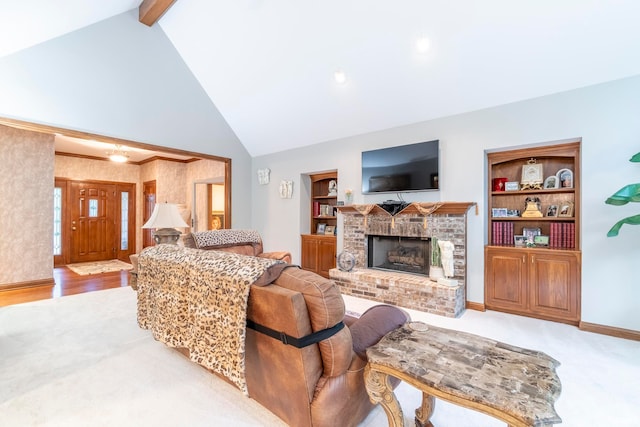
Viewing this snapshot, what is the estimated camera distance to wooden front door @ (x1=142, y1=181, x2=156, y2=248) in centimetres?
741

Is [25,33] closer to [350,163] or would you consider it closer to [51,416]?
[51,416]

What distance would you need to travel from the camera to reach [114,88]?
414 cm

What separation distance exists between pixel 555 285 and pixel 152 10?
6276 millimetres

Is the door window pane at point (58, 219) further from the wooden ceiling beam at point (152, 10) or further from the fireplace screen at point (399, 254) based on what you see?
the fireplace screen at point (399, 254)

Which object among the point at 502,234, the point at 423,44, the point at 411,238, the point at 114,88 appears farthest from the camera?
the point at 411,238

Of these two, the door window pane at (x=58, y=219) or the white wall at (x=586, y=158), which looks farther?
the door window pane at (x=58, y=219)

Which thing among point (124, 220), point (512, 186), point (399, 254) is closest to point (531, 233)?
point (512, 186)

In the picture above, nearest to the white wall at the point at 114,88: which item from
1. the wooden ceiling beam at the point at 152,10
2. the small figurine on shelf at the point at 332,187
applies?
the wooden ceiling beam at the point at 152,10

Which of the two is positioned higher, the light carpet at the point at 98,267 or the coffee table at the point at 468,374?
the coffee table at the point at 468,374

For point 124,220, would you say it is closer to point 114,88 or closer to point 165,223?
point 114,88

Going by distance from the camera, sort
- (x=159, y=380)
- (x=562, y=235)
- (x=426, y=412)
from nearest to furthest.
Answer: (x=426, y=412), (x=159, y=380), (x=562, y=235)

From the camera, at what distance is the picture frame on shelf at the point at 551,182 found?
3.46 m

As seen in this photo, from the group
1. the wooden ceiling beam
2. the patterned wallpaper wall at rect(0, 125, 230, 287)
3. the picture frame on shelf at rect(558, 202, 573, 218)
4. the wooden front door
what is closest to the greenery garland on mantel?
the picture frame on shelf at rect(558, 202, 573, 218)

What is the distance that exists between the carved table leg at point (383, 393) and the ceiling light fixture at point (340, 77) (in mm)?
3675
